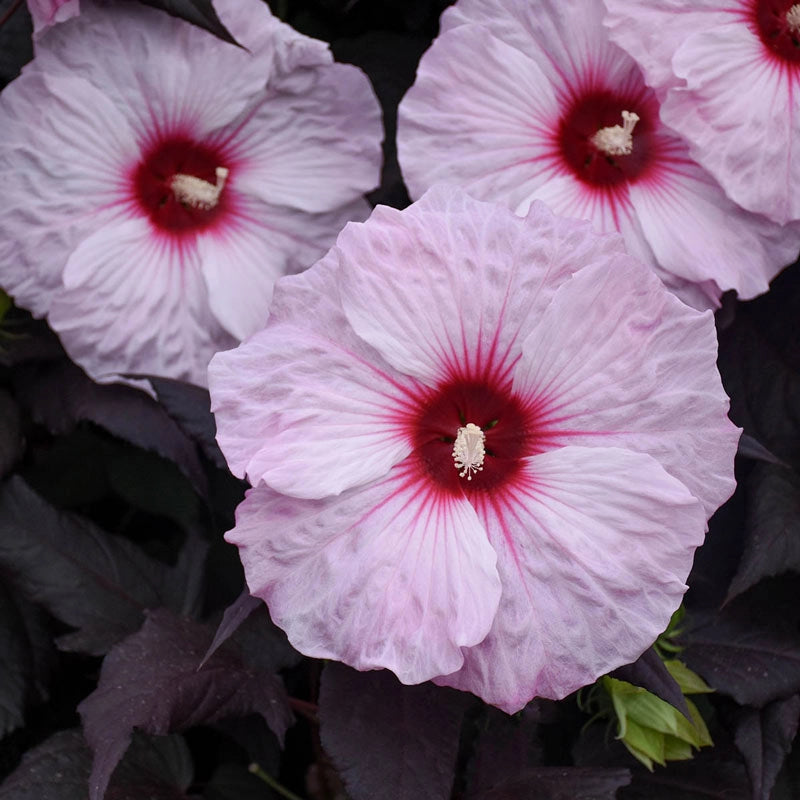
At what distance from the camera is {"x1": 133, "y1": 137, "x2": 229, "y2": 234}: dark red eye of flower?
42.8 inches

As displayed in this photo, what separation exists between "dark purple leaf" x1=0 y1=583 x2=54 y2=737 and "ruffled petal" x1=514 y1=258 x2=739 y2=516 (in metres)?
0.57

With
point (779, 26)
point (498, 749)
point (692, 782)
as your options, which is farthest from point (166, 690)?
point (779, 26)

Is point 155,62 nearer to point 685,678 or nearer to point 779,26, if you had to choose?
point 779,26

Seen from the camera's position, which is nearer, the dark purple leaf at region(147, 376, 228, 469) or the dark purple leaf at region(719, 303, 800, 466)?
the dark purple leaf at region(147, 376, 228, 469)

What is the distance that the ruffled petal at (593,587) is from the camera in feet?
2.59

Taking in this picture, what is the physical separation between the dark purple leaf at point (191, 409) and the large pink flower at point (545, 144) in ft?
0.92

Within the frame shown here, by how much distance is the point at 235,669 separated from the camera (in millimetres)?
945

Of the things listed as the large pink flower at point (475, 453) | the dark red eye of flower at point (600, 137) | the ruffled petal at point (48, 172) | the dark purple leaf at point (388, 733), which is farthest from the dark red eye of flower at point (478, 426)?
the ruffled petal at point (48, 172)

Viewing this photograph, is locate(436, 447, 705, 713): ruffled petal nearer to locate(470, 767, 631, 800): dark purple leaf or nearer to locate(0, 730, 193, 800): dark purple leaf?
locate(470, 767, 631, 800): dark purple leaf

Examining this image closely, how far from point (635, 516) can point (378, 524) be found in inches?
7.6

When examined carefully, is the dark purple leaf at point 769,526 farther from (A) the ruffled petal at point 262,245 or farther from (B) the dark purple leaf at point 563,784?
(A) the ruffled petal at point 262,245

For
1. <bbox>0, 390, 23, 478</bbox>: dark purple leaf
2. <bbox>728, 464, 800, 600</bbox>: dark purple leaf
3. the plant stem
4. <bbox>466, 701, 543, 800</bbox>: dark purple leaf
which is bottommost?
the plant stem

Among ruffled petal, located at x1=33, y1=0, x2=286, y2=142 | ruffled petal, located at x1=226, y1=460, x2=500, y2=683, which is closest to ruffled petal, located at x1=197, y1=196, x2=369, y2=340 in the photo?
ruffled petal, located at x1=33, y1=0, x2=286, y2=142

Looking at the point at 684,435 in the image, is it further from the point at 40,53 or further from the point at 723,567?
the point at 40,53
